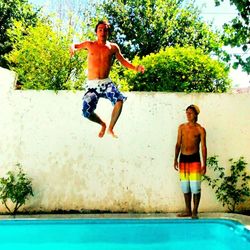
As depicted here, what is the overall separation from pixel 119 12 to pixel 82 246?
50.0ft

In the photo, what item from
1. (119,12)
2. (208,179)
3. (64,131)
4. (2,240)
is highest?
(119,12)

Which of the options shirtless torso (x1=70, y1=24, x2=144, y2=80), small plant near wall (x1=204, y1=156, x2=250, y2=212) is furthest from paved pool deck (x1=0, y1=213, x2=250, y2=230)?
shirtless torso (x1=70, y1=24, x2=144, y2=80)

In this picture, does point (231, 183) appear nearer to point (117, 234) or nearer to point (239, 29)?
point (117, 234)

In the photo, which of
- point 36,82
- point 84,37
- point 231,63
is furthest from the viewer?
point 84,37

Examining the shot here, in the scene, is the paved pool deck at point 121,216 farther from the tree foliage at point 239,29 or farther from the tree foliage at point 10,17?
the tree foliage at point 10,17

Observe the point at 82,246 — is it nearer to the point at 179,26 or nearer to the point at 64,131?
the point at 64,131

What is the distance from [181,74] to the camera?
737cm

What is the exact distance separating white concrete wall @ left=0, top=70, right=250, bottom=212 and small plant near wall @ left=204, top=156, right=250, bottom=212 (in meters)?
0.13

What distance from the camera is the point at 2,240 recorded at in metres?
5.55

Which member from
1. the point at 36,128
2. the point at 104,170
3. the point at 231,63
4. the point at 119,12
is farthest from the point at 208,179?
the point at 119,12

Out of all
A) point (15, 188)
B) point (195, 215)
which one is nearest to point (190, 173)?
point (195, 215)

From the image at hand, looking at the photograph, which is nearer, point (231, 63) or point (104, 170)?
point (231, 63)

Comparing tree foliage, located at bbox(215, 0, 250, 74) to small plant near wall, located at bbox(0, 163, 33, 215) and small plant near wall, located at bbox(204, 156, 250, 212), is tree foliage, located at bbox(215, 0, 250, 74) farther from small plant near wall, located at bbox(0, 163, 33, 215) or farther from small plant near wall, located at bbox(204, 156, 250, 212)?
small plant near wall, located at bbox(0, 163, 33, 215)

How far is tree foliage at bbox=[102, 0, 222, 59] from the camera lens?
17750mm
